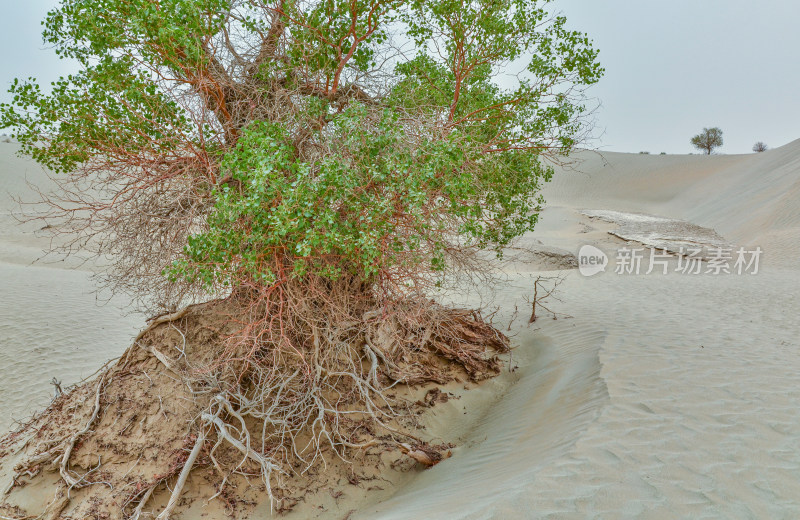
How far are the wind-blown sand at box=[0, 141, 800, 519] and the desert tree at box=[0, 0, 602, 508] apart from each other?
145 cm

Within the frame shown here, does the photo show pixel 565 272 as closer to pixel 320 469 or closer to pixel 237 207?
pixel 320 469

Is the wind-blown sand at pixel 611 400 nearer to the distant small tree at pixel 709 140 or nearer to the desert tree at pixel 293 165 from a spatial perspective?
the desert tree at pixel 293 165

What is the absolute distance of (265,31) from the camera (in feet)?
20.5

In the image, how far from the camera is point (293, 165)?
4.71 meters

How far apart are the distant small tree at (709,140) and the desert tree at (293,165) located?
5225cm

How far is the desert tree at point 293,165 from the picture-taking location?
16.1ft

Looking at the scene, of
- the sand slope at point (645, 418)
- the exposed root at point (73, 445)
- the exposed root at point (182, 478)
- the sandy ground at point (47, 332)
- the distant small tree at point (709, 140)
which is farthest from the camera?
the distant small tree at point (709, 140)

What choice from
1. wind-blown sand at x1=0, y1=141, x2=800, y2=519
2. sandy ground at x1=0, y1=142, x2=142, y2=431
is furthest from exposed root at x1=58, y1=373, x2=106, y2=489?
wind-blown sand at x1=0, y1=141, x2=800, y2=519

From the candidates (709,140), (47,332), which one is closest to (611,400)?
(47,332)

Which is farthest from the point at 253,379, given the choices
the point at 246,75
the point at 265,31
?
the point at 265,31

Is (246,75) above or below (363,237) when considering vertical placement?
above

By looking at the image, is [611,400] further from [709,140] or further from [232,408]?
[709,140]

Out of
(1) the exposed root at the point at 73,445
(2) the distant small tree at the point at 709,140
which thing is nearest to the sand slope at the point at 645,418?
(1) the exposed root at the point at 73,445

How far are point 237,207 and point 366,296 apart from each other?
2.58m
